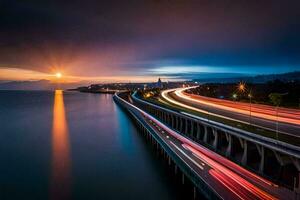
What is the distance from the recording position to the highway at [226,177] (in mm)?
22391

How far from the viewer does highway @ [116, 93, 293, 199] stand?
73.5 ft

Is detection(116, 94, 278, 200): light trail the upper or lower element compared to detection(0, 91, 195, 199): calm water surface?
upper

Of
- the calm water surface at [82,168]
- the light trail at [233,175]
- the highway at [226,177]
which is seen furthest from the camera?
the calm water surface at [82,168]

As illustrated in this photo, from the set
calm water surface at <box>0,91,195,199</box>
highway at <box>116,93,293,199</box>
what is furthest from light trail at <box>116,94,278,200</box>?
calm water surface at <box>0,91,195,199</box>

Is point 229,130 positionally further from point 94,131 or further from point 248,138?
point 94,131

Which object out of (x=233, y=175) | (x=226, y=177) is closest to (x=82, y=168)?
(x=226, y=177)

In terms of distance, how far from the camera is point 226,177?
1028 inches

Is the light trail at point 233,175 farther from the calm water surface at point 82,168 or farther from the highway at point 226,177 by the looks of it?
the calm water surface at point 82,168

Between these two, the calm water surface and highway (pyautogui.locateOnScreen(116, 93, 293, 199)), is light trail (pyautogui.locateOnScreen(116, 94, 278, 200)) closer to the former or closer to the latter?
highway (pyautogui.locateOnScreen(116, 93, 293, 199))

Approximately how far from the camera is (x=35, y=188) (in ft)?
124

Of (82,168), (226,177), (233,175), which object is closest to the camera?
(226,177)

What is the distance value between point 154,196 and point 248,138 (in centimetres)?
1378

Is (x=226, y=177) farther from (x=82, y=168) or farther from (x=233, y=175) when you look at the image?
(x=82, y=168)

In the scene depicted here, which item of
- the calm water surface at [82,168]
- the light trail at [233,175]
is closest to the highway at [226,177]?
the light trail at [233,175]
